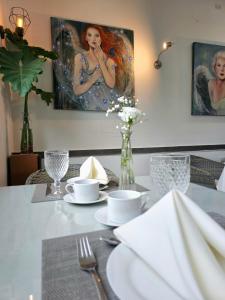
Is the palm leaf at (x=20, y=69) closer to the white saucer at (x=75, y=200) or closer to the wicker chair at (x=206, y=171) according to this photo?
the white saucer at (x=75, y=200)

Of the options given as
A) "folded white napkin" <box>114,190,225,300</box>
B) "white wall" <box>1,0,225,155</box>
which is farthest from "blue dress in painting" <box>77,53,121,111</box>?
"folded white napkin" <box>114,190,225,300</box>

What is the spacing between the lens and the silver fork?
17.2 inches

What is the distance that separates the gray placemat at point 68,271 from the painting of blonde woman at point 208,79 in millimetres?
3063

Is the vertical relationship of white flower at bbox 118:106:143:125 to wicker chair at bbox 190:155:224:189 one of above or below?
above

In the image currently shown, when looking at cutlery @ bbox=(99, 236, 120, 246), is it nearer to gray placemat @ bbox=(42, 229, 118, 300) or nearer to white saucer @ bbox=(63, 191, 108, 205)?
gray placemat @ bbox=(42, 229, 118, 300)

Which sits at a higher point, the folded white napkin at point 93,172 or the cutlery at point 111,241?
the folded white napkin at point 93,172

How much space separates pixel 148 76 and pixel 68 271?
2.91 meters

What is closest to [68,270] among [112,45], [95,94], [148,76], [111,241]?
[111,241]

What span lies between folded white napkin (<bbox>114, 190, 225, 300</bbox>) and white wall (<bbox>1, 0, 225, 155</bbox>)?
2390 millimetres

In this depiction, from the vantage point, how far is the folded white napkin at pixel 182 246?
378 millimetres

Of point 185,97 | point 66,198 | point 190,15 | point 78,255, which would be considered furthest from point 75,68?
point 78,255

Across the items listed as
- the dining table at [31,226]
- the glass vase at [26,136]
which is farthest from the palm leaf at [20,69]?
the dining table at [31,226]

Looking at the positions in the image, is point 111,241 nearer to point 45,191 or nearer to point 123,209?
point 123,209

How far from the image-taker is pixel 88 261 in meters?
0.53
